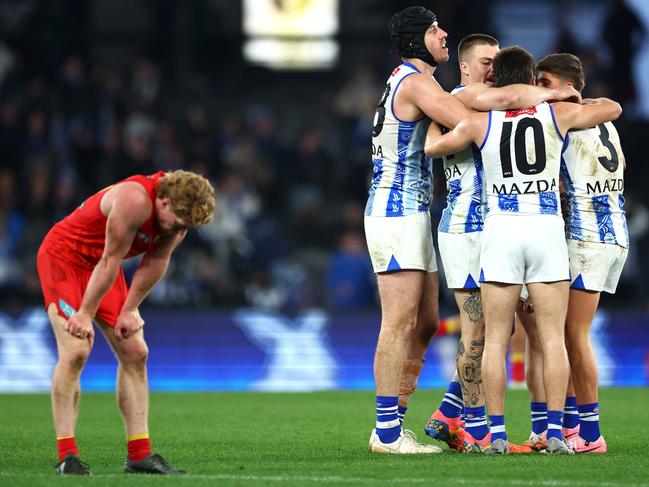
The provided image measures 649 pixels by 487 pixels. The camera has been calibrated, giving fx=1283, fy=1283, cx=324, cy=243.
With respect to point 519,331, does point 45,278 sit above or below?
above

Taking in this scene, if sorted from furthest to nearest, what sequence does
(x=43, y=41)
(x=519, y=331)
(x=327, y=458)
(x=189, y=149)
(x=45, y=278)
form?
1. (x=43, y=41)
2. (x=189, y=149)
3. (x=519, y=331)
4. (x=327, y=458)
5. (x=45, y=278)

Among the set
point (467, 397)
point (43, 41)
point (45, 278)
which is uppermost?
point (43, 41)

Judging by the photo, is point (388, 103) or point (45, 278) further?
point (388, 103)

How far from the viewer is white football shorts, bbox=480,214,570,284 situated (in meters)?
7.88

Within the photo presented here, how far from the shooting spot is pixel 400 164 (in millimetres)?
8422

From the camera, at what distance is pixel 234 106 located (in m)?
22.8

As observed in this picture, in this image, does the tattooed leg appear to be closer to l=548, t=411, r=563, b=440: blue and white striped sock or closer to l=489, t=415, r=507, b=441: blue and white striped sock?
l=489, t=415, r=507, b=441: blue and white striped sock

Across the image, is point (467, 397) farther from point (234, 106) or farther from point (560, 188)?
point (234, 106)

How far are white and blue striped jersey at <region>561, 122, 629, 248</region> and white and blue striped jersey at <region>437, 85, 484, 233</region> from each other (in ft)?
1.91

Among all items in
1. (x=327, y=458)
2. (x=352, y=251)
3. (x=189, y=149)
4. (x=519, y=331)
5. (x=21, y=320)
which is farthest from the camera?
(x=189, y=149)

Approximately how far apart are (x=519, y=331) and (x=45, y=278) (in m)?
7.31

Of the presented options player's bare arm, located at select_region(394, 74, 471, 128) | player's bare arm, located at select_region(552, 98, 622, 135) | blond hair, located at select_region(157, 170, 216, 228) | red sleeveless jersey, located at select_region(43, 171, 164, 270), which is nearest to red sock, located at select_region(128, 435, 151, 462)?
red sleeveless jersey, located at select_region(43, 171, 164, 270)

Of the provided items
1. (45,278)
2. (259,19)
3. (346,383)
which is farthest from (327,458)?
(259,19)

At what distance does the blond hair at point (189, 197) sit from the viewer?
7.19 metres
